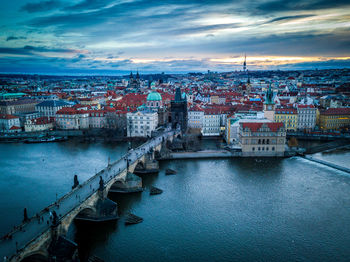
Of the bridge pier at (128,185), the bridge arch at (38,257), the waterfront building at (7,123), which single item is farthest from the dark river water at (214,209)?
the waterfront building at (7,123)

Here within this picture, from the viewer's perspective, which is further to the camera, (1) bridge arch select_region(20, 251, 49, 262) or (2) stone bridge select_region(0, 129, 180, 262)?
(1) bridge arch select_region(20, 251, 49, 262)

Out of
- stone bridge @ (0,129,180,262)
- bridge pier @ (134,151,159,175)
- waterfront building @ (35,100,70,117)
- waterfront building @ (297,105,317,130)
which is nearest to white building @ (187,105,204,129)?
waterfront building @ (297,105,317,130)

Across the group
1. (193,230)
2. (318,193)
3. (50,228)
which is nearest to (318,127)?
(318,193)

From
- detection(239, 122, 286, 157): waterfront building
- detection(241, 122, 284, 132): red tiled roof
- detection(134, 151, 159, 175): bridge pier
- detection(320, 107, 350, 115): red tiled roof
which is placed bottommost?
detection(134, 151, 159, 175): bridge pier

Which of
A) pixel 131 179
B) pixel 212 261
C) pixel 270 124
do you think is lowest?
pixel 212 261

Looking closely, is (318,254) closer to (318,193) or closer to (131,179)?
(318,193)

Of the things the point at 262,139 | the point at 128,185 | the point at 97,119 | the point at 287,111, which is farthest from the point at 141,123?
the point at 287,111

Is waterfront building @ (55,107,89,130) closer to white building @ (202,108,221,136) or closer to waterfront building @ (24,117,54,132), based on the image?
waterfront building @ (24,117,54,132)
